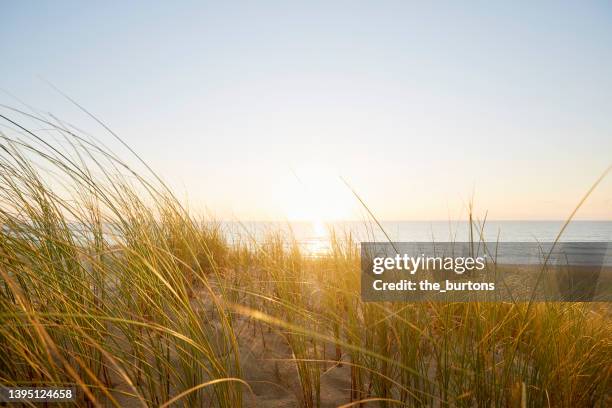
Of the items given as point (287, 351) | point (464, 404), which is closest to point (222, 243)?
point (287, 351)

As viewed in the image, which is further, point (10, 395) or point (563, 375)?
point (563, 375)

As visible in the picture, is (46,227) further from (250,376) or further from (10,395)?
(250,376)

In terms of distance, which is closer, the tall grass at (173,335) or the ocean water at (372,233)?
the tall grass at (173,335)

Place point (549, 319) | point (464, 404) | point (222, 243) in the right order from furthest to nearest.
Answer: point (222, 243) → point (549, 319) → point (464, 404)

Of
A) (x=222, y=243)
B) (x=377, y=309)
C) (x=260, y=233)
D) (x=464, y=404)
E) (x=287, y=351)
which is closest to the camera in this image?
(x=464, y=404)

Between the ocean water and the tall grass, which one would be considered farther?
the ocean water

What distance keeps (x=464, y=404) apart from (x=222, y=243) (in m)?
3.74

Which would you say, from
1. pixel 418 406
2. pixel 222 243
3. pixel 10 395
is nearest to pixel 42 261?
pixel 10 395

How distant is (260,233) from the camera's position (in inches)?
161

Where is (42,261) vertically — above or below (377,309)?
above

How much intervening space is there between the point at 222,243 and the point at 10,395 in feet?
11.5

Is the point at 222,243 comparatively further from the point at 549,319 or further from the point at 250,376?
the point at 549,319

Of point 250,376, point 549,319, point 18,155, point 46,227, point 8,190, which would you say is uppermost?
point 18,155

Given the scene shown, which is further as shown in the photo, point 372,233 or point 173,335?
point 372,233
